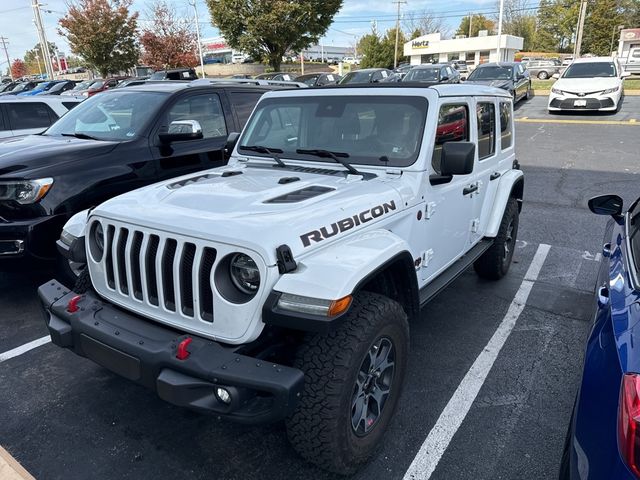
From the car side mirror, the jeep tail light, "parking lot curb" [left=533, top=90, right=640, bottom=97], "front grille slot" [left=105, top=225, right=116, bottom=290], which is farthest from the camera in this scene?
"parking lot curb" [left=533, top=90, right=640, bottom=97]

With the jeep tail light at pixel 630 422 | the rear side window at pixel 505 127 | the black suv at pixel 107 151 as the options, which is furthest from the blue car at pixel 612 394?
the black suv at pixel 107 151

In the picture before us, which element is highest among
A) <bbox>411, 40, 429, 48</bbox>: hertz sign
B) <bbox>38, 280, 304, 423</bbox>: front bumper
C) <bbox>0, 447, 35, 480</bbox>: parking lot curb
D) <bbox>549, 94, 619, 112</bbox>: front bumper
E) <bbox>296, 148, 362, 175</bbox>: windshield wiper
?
<bbox>411, 40, 429, 48</bbox>: hertz sign

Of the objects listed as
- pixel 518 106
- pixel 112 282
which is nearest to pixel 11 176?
pixel 112 282

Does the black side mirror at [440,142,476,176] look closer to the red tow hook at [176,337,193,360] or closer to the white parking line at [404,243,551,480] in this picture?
the white parking line at [404,243,551,480]

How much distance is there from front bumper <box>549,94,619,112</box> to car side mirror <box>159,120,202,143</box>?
14621mm

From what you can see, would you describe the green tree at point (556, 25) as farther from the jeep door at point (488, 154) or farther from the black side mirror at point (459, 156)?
the black side mirror at point (459, 156)

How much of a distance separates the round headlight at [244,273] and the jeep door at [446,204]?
1391 millimetres

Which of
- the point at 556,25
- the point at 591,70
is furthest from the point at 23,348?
the point at 556,25

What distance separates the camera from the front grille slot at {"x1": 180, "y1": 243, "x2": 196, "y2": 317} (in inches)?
91.1

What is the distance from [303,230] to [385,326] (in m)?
0.64

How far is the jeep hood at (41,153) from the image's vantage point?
13.6ft

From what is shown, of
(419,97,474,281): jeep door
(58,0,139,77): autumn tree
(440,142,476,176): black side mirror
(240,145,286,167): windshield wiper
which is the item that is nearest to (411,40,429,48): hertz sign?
(58,0,139,77): autumn tree

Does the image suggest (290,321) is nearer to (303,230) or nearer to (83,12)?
(303,230)

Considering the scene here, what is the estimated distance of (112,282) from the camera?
2.69 m
